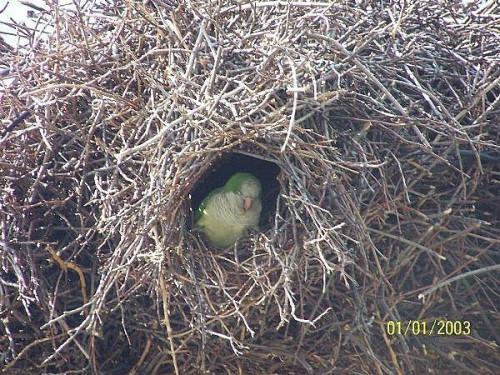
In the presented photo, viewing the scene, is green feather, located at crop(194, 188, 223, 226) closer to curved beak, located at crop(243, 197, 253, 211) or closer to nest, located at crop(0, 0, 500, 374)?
curved beak, located at crop(243, 197, 253, 211)

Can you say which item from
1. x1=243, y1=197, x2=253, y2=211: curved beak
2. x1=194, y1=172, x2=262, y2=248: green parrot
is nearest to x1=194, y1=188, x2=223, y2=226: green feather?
x1=194, y1=172, x2=262, y2=248: green parrot

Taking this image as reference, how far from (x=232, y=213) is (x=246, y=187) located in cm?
10

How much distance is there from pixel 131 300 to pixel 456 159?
939 mm

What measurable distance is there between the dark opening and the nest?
341mm

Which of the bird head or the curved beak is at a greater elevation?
the bird head

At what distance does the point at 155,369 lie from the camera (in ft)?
7.31

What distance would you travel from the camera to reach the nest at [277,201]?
2025mm

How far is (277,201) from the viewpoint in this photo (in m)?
2.22

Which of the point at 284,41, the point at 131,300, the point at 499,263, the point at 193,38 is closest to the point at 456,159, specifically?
the point at 499,263
